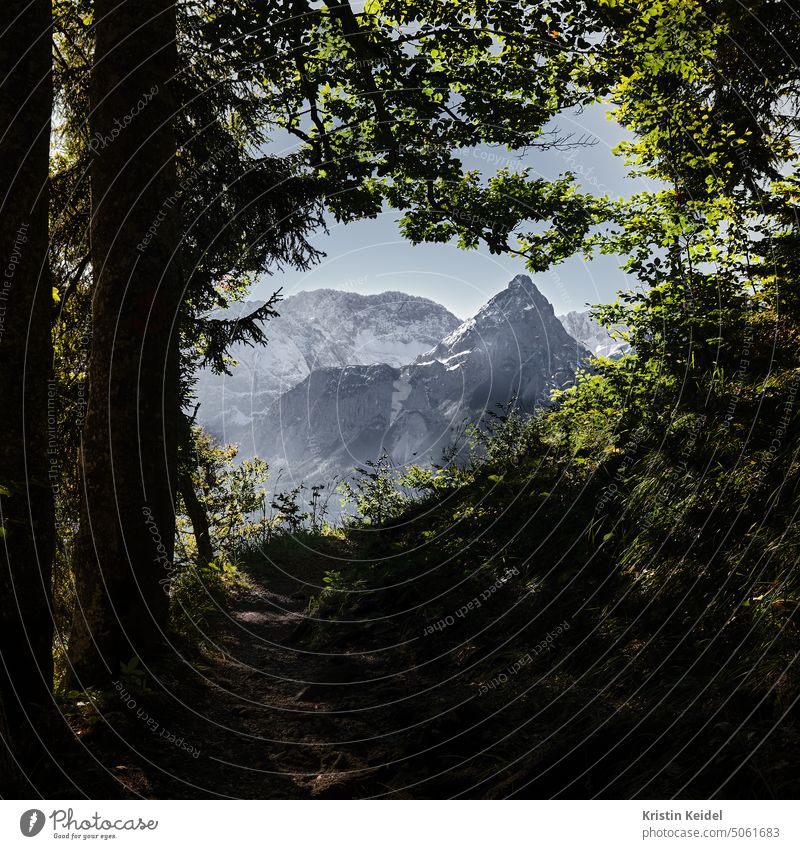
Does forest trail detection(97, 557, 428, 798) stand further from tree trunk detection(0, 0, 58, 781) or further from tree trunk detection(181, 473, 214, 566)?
tree trunk detection(181, 473, 214, 566)

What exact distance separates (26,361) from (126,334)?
1283mm

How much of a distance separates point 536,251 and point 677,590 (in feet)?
22.4

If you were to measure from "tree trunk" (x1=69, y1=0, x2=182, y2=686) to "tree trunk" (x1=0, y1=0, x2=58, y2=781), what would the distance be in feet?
3.38

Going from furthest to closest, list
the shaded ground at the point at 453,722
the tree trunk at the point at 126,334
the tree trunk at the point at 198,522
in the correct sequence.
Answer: the tree trunk at the point at 198,522
the tree trunk at the point at 126,334
the shaded ground at the point at 453,722

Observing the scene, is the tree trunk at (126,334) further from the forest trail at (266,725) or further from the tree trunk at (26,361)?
the tree trunk at (26,361)

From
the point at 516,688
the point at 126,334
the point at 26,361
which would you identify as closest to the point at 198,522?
the point at 126,334

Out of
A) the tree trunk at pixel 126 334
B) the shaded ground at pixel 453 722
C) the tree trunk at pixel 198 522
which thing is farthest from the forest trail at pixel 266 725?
the tree trunk at pixel 198 522

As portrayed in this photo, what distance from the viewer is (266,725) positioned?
521 centimetres

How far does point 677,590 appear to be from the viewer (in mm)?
4332

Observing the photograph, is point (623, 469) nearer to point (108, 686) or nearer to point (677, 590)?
point (677, 590)

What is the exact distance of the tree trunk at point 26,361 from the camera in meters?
3.93

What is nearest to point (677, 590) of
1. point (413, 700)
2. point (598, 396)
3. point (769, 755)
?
point (769, 755)

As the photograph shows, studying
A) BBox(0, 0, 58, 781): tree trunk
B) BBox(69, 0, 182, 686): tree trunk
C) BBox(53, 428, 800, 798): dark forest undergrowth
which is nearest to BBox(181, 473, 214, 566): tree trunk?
BBox(53, 428, 800, 798): dark forest undergrowth

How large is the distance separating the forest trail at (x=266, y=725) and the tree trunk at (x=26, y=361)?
0.88 m
